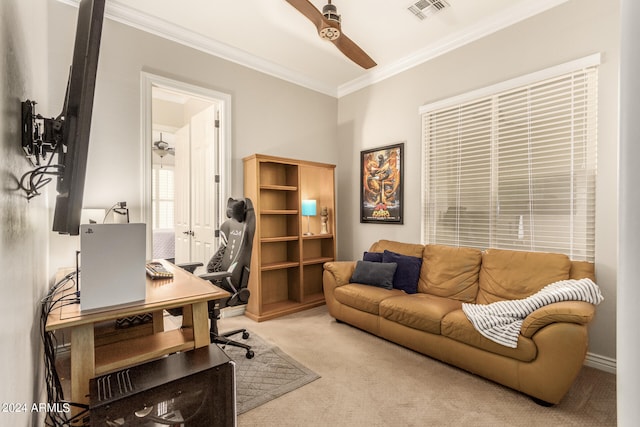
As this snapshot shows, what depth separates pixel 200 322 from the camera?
5.50ft

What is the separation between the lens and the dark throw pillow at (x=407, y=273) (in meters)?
3.15

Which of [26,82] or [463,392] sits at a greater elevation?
[26,82]

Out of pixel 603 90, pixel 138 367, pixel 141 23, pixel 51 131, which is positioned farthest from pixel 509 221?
pixel 141 23

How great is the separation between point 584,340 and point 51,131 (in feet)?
9.86

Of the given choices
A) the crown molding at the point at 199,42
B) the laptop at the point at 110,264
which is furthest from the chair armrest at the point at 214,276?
the crown molding at the point at 199,42

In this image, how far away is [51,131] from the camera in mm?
1420

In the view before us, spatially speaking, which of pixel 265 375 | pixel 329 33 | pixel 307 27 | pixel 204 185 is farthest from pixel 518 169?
pixel 204 185

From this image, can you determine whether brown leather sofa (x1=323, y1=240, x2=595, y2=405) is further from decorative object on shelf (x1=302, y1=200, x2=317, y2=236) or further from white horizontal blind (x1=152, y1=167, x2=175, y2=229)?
white horizontal blind (x1=152, y1=167, x2=175, y2=229)

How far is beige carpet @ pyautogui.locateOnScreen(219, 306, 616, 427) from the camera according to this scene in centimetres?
183

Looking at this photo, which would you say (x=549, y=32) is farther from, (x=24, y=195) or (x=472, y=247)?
(x=24, y=195)

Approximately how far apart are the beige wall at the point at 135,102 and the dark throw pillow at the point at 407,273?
2.01 m

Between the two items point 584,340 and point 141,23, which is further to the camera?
point 141,23

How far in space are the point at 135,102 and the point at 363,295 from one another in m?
2.87

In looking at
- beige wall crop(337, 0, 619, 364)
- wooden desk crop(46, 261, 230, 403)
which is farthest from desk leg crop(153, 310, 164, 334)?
beige wall crop(337, 0, 619, 364)
